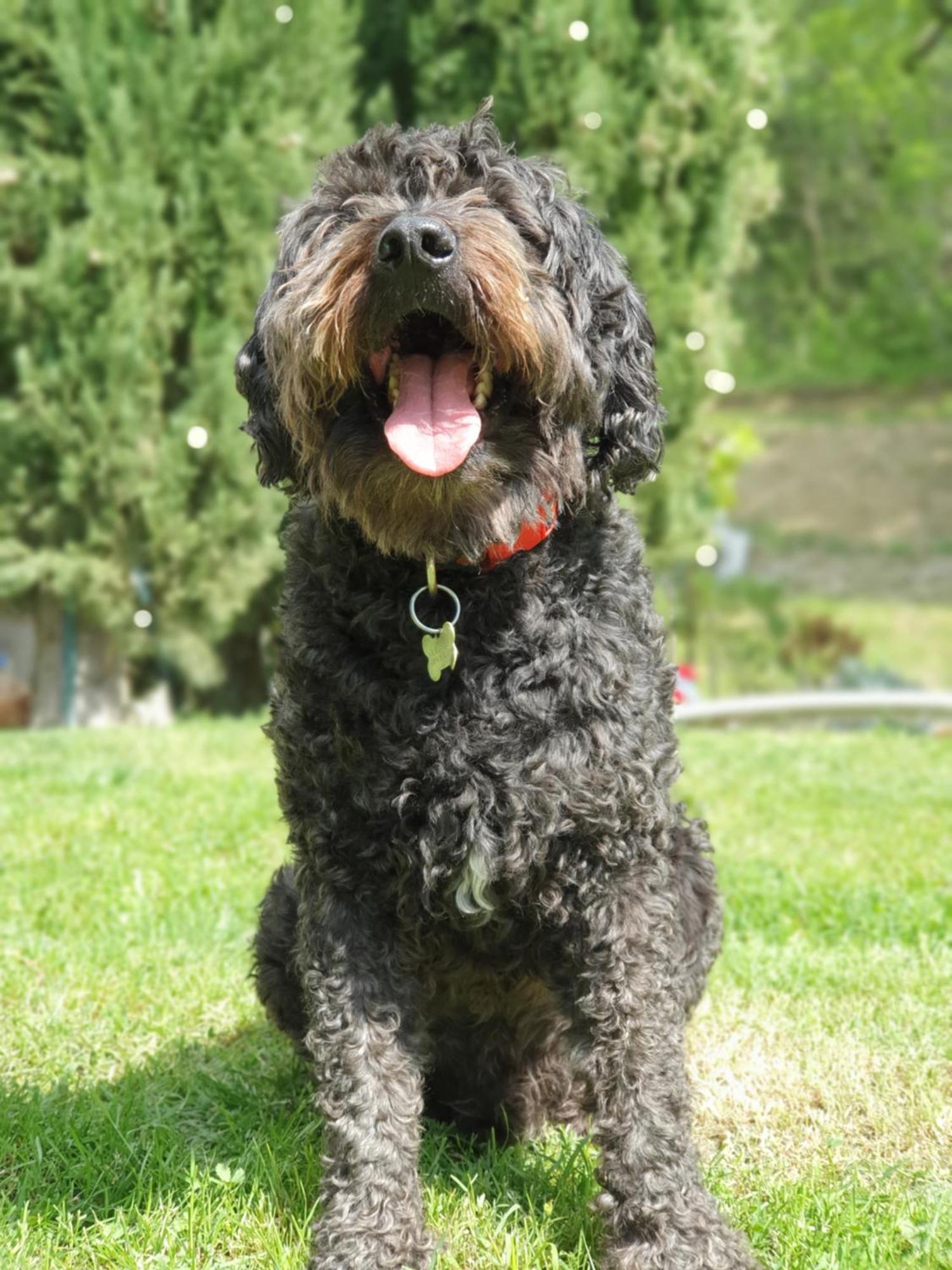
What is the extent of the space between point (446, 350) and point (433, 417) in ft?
0.55

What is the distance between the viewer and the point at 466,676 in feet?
8.71

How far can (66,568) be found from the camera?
27.3 feet

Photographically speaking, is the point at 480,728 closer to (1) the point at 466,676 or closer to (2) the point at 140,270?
(1) the point at 466,676

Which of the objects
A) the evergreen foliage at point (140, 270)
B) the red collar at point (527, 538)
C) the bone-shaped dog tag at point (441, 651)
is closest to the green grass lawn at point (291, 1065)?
the bone-shaped dog tag at point (441, 651)

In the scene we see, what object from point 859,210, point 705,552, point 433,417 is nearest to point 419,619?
point 433,417

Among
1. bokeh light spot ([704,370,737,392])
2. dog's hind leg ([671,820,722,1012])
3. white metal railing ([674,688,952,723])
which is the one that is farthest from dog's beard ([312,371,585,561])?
white metal railing ([674,688,952,723])

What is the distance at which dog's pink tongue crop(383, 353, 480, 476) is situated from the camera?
2.48 m

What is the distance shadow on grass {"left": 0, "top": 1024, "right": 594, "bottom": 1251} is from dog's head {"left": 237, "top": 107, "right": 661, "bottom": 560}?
4.49 ft

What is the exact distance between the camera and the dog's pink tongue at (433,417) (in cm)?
248

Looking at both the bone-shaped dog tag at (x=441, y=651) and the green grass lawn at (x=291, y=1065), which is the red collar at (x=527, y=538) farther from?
the green grass lawn at (x=291, y=1065)

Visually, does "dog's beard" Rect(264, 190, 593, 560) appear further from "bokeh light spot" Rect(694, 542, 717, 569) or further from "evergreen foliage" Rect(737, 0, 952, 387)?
"evergreen foliage" Rect(737, 0, 952, 387)

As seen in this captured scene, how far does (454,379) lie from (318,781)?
33.4 inches

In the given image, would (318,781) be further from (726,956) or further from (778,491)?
(778,491)

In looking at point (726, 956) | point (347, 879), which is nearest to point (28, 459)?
point (726, 956)
